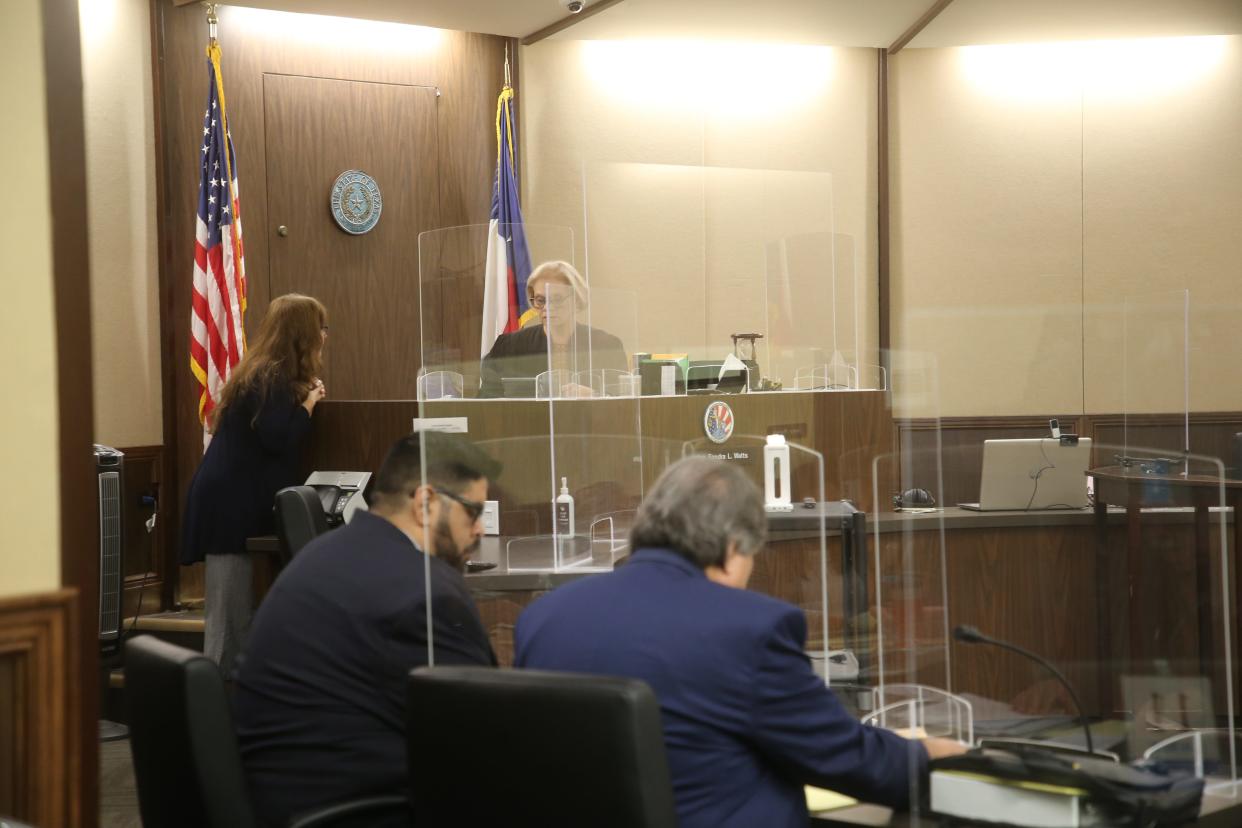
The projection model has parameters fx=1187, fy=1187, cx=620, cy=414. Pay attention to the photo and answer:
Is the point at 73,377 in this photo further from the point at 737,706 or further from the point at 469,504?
the point at 737,706

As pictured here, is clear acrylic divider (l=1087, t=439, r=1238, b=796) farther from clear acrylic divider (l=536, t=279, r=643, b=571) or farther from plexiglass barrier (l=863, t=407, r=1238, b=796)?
clear acrylic divider (l=536, t=279, r=643, b=571)

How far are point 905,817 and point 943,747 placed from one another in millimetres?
125

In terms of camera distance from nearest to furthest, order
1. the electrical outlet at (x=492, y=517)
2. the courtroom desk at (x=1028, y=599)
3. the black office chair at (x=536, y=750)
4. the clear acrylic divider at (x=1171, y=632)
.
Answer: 1. the black office chair at (x=536, y=750)
2. the clear acrylic divider at (x=1171, y=632)
3. the courtroom desk at (x=1028, y=599)
4. the electrical outlet at (x=492, y=517)

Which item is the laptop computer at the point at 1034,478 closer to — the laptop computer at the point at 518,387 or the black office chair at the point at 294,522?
the laptop computer at the point at 518,387

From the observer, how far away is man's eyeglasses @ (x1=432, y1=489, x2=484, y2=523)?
2086 millimetres

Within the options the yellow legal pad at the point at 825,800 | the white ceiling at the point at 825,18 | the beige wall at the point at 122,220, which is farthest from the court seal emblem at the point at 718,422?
the beige wall at the point at 122,220

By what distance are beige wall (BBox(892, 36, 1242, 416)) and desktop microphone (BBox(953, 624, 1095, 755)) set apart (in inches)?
151

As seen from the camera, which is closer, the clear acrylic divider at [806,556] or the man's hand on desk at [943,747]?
the man's hand on desk at [943,747]

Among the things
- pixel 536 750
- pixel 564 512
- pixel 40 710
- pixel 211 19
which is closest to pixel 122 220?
pixel 211 19

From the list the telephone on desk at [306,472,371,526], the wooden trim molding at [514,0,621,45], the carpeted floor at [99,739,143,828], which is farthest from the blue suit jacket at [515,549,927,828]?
the wooden trim molding at [514,0,621,45]

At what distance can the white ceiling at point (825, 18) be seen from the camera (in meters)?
5.43

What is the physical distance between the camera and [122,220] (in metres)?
5.02

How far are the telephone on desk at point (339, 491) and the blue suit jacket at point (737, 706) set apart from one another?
112 inches

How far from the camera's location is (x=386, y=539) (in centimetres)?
209
